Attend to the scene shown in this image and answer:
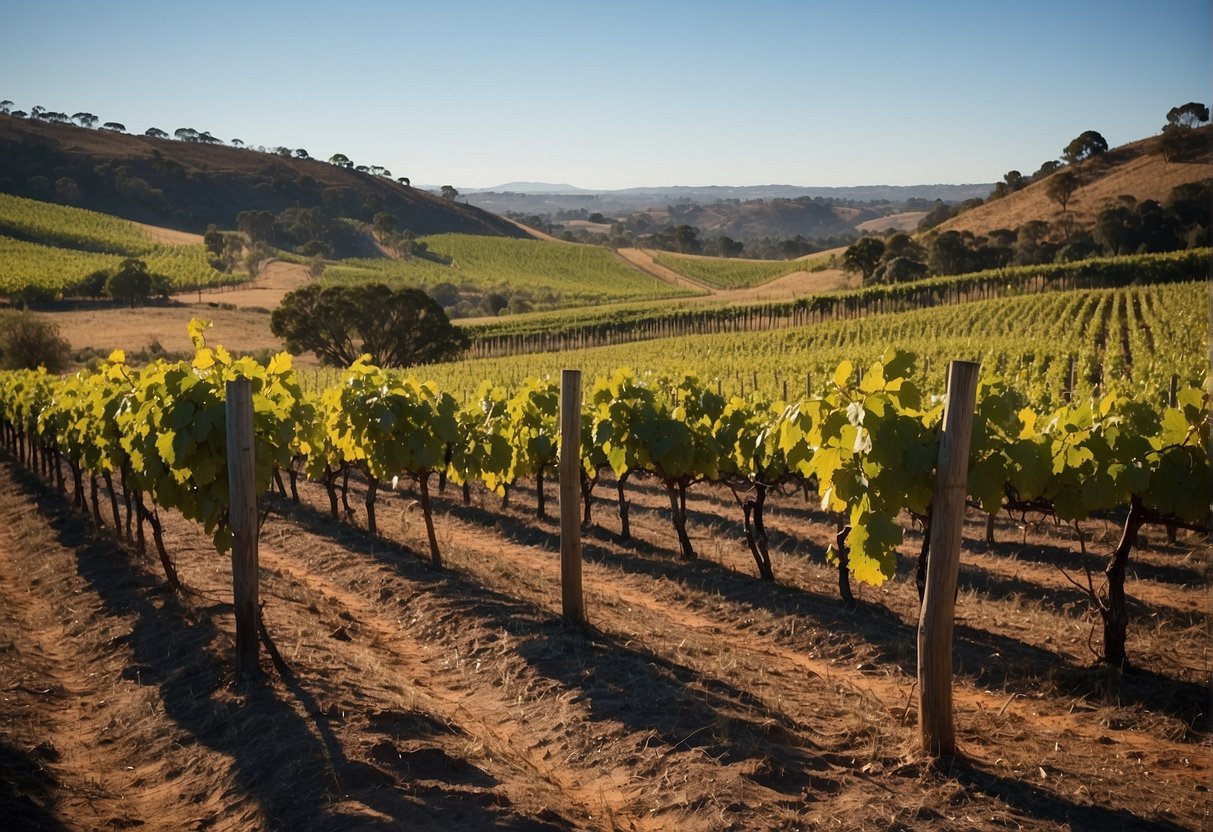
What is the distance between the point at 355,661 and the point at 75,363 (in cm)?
4512

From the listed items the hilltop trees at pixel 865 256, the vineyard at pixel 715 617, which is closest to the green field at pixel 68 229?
the hilltop trees at pixel 865 256

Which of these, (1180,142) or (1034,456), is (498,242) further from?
(1034,456)

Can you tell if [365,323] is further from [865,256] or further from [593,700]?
[593,700]

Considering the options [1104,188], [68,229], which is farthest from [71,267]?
[1104,188]

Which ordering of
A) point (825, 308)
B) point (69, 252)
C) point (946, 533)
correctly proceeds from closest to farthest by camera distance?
point (946, 533), point (825, 308), point (69, 252)

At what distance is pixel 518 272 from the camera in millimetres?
109625

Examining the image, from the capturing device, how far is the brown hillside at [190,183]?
11425cm

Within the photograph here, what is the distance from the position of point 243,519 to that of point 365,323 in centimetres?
4090

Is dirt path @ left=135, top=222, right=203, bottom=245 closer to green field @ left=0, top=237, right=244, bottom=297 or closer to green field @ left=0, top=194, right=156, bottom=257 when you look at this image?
green field @ left=0, top=194, right=156, bottom=257

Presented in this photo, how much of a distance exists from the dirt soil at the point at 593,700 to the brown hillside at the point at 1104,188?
76.7 meters

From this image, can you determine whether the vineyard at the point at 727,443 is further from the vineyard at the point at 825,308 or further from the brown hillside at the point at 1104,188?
the brown hillside at the point at 1104,188

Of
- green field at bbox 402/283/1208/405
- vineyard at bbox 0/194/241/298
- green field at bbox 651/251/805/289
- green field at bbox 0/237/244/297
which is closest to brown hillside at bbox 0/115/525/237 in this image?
vineyard at bbox 0/194/241/298

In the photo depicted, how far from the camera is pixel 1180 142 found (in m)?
87.5

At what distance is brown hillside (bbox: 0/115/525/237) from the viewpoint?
114 metres
